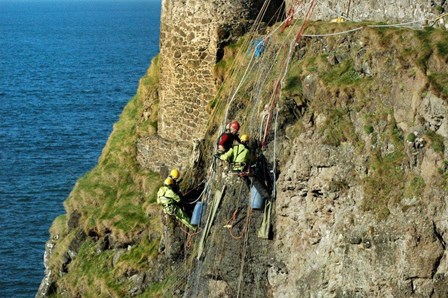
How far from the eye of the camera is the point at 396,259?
23.9 m

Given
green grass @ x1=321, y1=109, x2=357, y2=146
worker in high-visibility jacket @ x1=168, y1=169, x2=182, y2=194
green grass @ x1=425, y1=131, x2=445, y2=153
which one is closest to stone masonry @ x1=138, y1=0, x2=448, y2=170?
worker in high-visibility jacket @ x1=168, y1=169, x2=182, y2=194

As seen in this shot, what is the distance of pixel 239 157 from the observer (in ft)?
90.9

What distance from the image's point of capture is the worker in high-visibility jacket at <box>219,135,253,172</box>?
27719 mm

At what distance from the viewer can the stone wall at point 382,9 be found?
26.3 meters

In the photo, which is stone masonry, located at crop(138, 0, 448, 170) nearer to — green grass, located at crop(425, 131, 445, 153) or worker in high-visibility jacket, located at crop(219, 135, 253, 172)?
worker in high-visibility jacket, located at crop(219, 135, 253, 172)

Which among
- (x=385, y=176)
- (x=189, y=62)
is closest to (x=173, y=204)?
(x=189, y=62)

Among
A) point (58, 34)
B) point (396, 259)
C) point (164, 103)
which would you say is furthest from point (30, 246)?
point (58, 34)

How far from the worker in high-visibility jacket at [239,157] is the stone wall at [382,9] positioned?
423cm

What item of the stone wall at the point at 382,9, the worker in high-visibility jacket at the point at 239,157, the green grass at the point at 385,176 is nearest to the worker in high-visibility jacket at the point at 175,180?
the worker in high-visibility jacket at the point at 239,157

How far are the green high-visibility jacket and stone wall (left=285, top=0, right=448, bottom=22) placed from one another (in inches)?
167

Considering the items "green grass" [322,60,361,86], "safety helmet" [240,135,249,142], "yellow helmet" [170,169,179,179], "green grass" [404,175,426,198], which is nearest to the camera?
"green grass" [404,175,426,198]

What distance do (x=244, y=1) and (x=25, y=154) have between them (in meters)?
37.9

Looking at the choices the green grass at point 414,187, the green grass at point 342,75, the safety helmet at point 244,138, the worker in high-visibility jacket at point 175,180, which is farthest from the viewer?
the worker in high-visibility jacket at point 175,180

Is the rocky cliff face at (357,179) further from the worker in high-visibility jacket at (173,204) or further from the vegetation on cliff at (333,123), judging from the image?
the worker in high-visibility jacket at (173,204)
